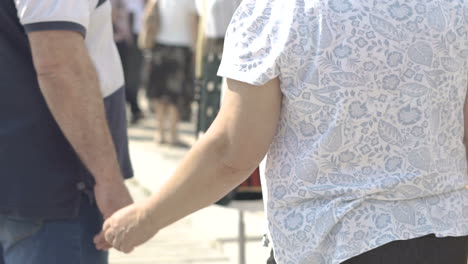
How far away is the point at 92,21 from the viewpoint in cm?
277

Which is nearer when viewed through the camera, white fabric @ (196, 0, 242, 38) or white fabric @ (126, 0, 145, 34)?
white fabric @ (196, 0, 242, 38)

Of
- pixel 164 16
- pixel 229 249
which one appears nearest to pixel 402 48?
pixel 229 249

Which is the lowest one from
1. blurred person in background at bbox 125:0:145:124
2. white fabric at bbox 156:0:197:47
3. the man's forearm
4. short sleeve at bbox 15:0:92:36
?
blurred person in background at bbox 125:0:145:124

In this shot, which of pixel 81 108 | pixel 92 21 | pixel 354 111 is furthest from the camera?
pixel 92 21

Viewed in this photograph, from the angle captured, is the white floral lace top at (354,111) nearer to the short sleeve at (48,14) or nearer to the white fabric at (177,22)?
the short sleeve at (48,14)

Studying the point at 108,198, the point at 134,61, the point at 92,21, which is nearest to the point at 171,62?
the point at 134,61

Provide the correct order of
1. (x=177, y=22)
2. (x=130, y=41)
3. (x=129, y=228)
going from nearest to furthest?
(x=129, y=228), (x=177, y=22), (x=130, y=41)

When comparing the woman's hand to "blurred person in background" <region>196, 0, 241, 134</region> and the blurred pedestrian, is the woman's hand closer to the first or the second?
the blurred pedestrian

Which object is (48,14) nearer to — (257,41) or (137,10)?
(257,41)

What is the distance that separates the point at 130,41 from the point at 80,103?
29.9ft

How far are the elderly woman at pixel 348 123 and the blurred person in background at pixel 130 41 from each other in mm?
8778

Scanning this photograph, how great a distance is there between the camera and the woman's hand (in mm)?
2418

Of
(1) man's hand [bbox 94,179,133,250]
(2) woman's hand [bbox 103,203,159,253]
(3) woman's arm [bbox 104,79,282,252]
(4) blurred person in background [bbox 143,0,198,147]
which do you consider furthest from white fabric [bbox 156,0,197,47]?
(3) woman's arm [bbox 104,79,282,252]

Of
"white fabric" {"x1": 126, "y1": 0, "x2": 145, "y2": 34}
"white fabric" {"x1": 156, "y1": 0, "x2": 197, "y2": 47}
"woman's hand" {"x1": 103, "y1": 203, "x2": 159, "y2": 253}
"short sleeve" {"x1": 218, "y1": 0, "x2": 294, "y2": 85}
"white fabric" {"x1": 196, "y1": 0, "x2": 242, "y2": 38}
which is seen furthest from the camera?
"white fabric" {"x1": 126, "y1": 0, "x2": 145, "y2": 34}
